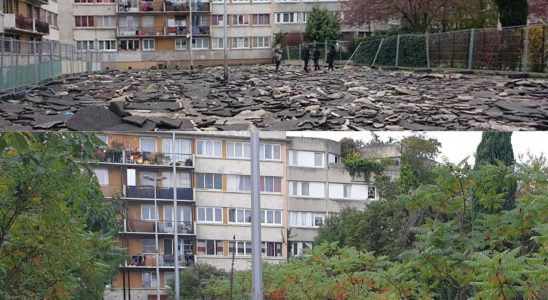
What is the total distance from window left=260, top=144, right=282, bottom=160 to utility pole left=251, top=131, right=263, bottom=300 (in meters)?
0.16

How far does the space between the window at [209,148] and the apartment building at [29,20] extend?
29849 millimetres

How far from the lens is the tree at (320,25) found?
142 ft

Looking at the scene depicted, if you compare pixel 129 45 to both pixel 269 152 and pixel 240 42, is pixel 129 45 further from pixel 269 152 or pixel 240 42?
pixel 269 152

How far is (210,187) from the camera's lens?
7.07 meters

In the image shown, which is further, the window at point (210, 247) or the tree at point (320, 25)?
the tree at point (320, 25)

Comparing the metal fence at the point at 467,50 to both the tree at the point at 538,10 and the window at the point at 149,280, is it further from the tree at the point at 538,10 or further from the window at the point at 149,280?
the window at the point at 149,280

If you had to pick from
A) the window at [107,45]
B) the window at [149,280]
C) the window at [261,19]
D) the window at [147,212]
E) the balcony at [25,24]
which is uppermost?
the window at [261,19]

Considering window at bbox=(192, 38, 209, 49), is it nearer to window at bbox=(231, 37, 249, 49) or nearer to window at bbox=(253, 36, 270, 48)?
window at bbox=(231, 37, 249, 49)

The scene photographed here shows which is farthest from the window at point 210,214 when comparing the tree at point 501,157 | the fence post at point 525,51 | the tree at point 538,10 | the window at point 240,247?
the tree at point 538,10

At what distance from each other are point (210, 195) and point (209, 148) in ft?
1.24

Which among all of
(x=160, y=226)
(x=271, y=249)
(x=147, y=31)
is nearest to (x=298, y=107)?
(x=271, y=249)

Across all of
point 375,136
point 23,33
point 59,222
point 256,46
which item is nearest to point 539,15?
point 256,46

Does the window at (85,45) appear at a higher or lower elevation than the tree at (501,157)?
higher

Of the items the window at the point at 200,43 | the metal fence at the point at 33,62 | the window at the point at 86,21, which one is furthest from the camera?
the window at the point at 200,43
